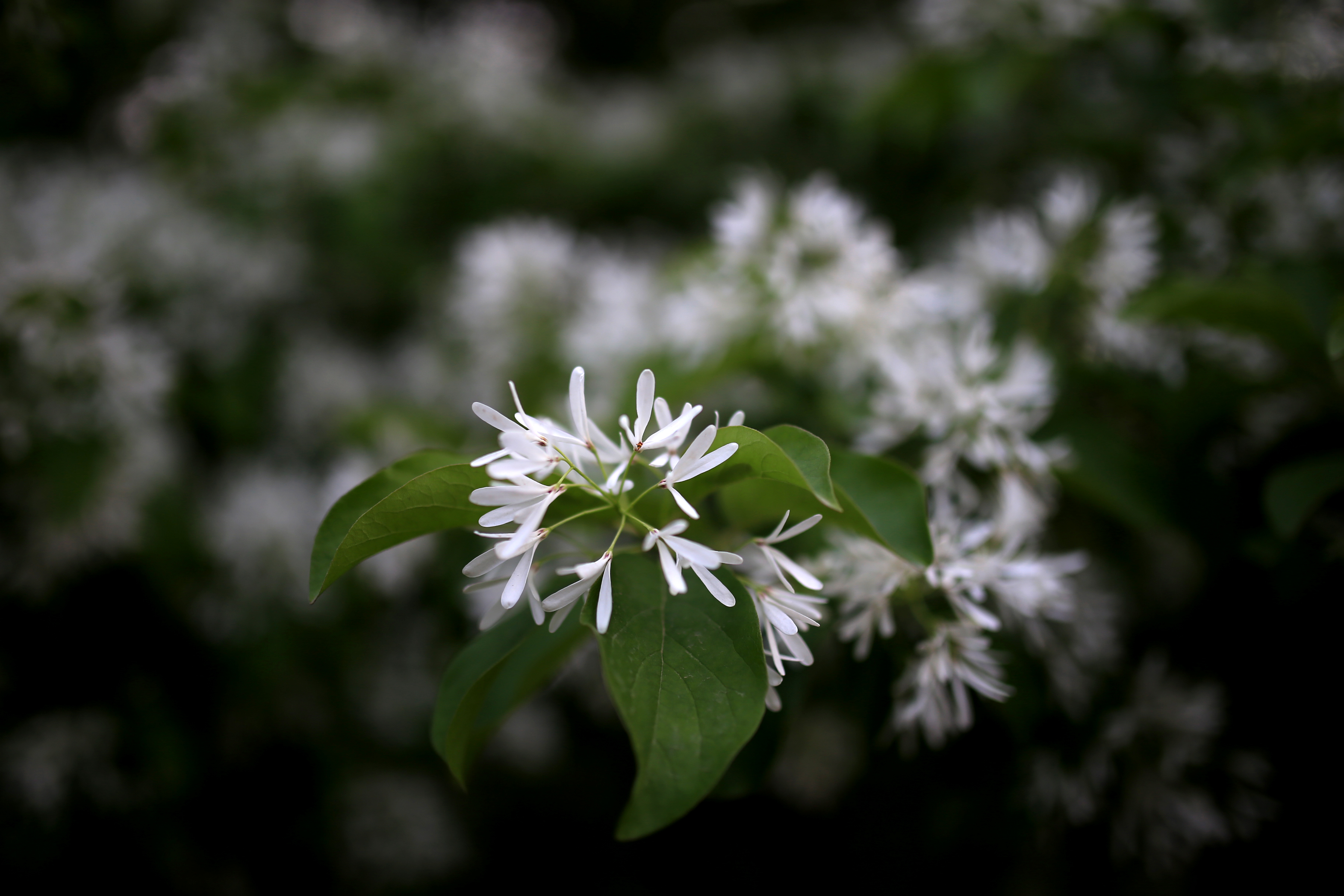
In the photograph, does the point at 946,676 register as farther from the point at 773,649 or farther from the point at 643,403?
the point at 643,403

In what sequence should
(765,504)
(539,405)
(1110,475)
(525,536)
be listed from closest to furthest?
(525,536) < (765,504) < (1110,475) < (539,405)

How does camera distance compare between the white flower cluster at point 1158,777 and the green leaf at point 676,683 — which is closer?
the green leaf at point 676,683

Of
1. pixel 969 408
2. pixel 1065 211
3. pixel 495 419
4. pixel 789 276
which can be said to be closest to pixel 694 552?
pixel 495 419

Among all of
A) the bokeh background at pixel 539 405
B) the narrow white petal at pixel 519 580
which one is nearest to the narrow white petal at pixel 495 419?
the narrow white petal at pixel 519 580

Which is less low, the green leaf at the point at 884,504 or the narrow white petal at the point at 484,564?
the narrow white petal at the point at 484,564

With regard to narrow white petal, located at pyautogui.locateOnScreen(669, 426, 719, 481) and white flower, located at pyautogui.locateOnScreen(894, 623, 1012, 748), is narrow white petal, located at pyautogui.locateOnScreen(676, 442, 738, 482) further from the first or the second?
white flower, located at pyautogui.locateOnScreen(894, 623, 1012, 748)

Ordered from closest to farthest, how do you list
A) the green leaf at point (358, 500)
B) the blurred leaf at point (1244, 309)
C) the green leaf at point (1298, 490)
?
the green leaf at point (358, 500), the green leaf at point (1298, 490), the blurred leaf at point (1244, 309)

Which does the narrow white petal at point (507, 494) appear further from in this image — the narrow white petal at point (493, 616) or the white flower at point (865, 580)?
the white flower at point (865, 580)
